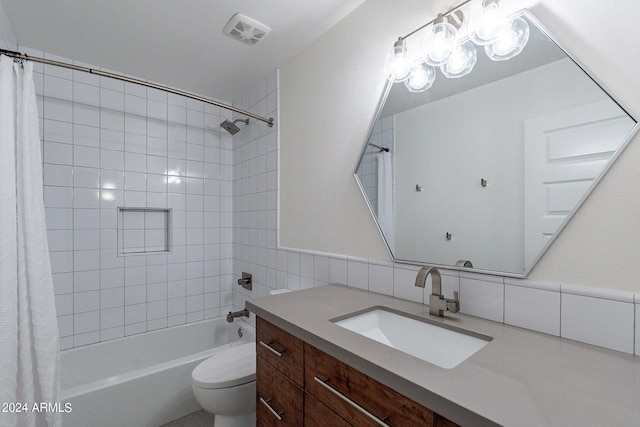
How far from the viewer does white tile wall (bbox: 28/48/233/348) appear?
2076 mm

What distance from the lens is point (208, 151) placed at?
2732mm

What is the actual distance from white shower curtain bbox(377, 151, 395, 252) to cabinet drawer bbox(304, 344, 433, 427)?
0.66 m

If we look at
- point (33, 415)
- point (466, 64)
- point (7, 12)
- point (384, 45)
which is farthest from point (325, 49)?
point (33, 415)

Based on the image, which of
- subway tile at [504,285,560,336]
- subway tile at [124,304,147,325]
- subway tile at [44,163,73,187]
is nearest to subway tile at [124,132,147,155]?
subway tile at [44,163,73,187]

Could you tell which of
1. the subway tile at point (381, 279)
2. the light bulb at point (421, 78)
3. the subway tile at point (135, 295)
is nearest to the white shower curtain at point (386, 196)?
the subway tile at point (381, 279)

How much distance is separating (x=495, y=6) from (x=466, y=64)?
0.19 meters

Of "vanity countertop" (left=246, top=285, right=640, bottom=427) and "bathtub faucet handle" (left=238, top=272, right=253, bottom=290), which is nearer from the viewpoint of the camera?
"vanity countertop" (left=246, top=285, right=640, bottom=427)

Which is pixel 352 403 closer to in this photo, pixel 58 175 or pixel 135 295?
pixel 135 295

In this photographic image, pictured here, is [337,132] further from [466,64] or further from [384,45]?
[466,64]

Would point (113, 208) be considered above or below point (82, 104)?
below

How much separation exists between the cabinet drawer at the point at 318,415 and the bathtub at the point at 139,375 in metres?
1.32

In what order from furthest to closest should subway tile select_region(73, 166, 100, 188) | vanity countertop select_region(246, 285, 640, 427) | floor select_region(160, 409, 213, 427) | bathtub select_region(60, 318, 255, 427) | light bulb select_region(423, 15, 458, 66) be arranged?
subway tile select_region(73, 166, 100, 188)
floor select_region(160, 409, 213, 427)
bathtub select_region(60, 318, 255, 427)
light bulb select_region(423, 15, 458, 66)
vanity countertop select_region(246, 285, 640, 427)

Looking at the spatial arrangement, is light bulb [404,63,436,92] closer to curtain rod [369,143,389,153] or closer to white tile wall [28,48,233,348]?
curtain rod [369,143,389,153]

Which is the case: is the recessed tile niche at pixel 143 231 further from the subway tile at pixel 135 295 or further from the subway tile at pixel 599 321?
the subway tile at pixel 599 321
